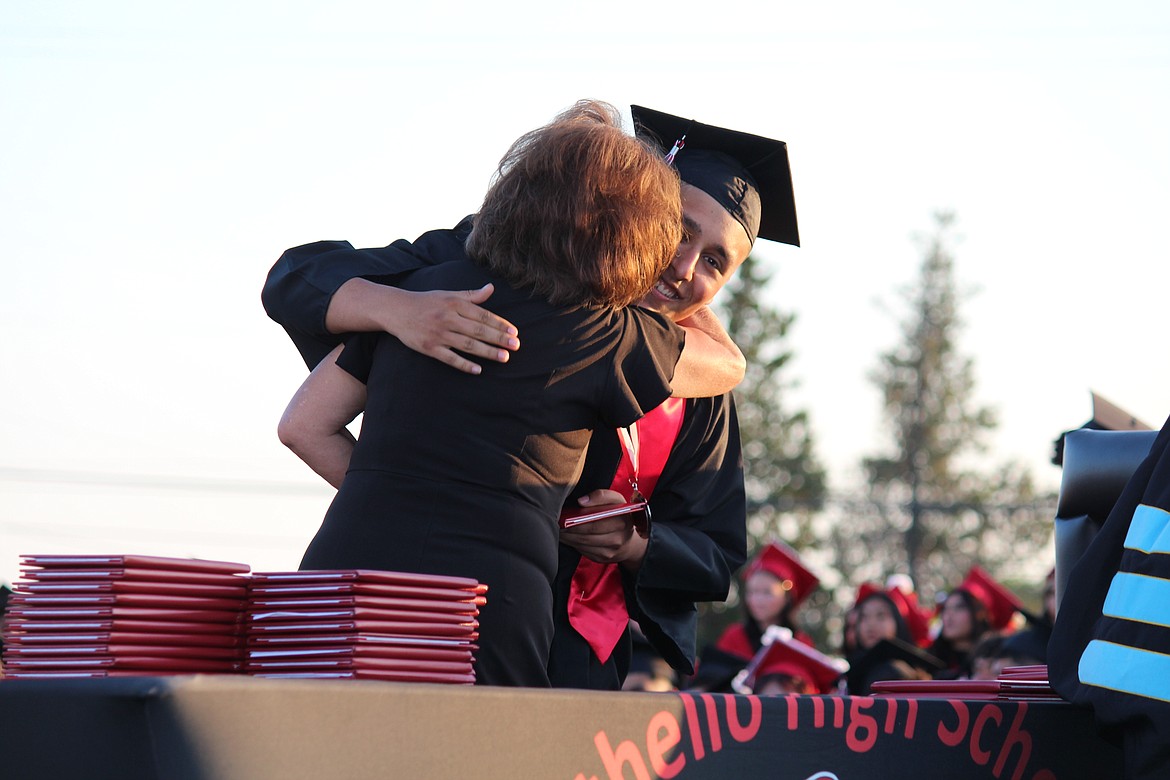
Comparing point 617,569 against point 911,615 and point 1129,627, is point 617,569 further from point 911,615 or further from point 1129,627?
point 911,615

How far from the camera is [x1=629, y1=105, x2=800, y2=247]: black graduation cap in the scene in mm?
3209

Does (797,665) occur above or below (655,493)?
below

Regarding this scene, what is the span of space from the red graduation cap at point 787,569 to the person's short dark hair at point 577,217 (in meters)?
8.35

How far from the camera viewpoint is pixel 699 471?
304 centimetres

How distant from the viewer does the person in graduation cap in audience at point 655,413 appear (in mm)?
2355

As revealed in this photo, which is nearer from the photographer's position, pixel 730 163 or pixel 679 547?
pixel 679 547

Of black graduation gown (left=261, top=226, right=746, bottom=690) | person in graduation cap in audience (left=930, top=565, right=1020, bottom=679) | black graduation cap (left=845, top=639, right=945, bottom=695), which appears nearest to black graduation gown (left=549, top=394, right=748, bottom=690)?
black graduation gown (left=261, top=226, right=746, bottom=690)

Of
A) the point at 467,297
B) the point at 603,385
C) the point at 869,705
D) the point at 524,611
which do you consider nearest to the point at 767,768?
the point at 869,705

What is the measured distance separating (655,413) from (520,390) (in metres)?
0.78

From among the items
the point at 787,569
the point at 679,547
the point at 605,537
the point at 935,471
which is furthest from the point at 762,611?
the point at 935,471

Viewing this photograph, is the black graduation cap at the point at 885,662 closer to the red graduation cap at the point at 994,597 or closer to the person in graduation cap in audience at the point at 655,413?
the red graduation cap at the point at 994,597

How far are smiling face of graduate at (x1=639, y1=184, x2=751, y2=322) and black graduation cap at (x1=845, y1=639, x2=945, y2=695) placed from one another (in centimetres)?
507

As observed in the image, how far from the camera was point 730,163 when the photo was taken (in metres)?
3.30

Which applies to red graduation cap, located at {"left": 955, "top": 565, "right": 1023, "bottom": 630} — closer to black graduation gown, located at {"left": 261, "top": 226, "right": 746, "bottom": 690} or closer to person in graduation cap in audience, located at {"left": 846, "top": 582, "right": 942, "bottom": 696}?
person in graduation cap in audience, located at {"left": 846, "top": 582, "right": 942, "bottom": 696}
